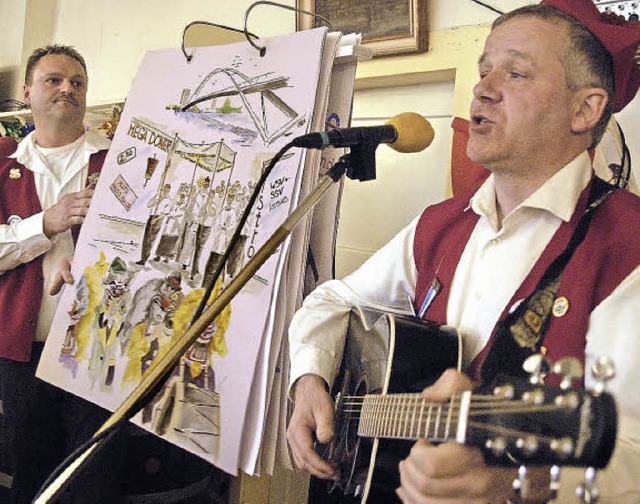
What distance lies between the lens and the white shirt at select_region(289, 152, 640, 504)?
2.76ft

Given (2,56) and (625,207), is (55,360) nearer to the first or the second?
(625,207)

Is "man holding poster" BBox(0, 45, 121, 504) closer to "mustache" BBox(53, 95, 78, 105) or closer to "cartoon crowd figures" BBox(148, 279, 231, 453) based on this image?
"mustache" BBox(53, 95, 78, 105)

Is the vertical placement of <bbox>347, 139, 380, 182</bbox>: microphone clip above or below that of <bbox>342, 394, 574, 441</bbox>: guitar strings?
above

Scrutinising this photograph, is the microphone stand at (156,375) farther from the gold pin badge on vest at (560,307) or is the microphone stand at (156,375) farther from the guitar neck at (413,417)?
the gold pin badge on vest at (560,307)

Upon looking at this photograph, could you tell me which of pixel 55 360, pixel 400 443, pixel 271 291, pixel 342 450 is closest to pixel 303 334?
pixel 271 291

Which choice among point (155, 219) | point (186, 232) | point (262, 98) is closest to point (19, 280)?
point (155, 219)

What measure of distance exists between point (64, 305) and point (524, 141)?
1.27 metres

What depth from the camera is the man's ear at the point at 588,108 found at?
1150 millimetres

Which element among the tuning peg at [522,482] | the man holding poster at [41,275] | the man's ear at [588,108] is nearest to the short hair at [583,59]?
the man's ear at [588,108]

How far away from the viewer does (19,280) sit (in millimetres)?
1879

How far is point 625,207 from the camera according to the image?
1022mm

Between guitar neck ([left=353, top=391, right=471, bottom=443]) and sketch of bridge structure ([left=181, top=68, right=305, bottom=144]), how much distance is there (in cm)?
65

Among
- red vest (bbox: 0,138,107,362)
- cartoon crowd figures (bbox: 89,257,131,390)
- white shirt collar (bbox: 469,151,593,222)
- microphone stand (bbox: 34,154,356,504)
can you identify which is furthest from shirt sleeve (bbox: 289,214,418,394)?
red vest (bbox: 0,138,107,362)

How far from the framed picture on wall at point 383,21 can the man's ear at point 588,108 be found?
0.75 meters
